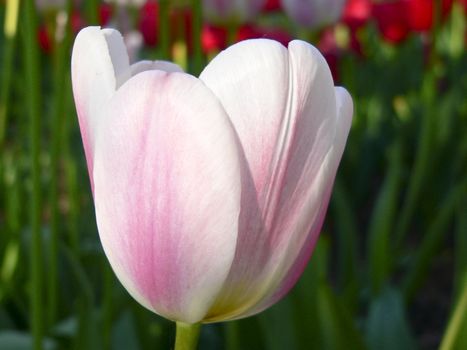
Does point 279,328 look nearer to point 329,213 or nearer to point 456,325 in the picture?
point 456,325

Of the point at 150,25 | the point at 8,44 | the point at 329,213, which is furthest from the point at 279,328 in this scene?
the point at 150,25

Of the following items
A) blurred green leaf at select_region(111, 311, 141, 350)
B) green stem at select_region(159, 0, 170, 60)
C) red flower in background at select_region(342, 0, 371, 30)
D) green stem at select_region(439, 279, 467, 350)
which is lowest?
blurred green leaf at select_region(111, 311, 141, 350)

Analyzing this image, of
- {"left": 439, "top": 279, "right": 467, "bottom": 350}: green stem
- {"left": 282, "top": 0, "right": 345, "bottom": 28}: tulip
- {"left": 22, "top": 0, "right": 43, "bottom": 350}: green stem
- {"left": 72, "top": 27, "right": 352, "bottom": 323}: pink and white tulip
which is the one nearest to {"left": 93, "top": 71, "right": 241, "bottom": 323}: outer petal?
{"left": 72, "top": 27, "right": 352, "bottom": 323}: pink and white tulip

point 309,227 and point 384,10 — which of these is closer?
point 309,227

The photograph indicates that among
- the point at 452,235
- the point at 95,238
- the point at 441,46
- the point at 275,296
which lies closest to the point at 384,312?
the point at 275,296

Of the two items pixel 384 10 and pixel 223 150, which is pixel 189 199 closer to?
pixel 223 150

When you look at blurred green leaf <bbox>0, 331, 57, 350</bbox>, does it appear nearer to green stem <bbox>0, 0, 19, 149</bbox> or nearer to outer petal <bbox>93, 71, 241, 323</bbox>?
green stem <bbox>0, 0, 19, 149</bbox>
